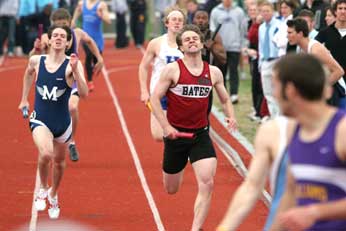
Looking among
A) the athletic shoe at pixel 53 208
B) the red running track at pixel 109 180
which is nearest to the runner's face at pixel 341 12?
the red running track at pixel 109 180

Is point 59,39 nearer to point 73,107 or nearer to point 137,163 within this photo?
point 73,107

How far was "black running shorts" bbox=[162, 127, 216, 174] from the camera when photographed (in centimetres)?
1109

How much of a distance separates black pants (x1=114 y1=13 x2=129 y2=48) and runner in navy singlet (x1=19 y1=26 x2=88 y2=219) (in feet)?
68.3

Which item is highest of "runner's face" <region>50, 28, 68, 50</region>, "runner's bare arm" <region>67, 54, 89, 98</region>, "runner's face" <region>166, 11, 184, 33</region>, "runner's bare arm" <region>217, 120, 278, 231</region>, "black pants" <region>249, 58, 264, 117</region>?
"runner's bare arm" <region>217, 120, 278, 231</region>

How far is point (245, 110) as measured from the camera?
21.2 metres

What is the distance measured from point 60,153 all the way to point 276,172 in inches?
238

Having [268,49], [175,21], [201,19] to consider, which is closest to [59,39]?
[175,21]

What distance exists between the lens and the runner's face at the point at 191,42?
11.0 metres

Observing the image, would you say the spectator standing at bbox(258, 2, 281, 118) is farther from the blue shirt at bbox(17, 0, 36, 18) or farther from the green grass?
the blue shirt at bbox(17, 0, 36, 18)

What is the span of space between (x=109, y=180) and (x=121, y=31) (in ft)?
63.7

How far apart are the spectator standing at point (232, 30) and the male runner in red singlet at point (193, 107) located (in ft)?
34.6

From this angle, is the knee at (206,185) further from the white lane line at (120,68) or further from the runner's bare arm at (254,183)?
the white lane line at (120,68)

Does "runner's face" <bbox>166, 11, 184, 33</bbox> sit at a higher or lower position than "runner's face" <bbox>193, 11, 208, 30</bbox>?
higher

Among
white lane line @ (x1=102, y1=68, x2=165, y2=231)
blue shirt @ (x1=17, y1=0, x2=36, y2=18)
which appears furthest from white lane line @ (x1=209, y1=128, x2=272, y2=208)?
blue shirt @ (x1=17, y1=0, x2=36, y2=18)
